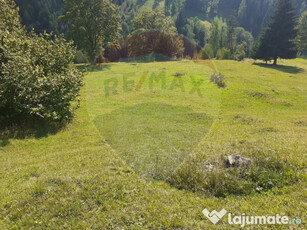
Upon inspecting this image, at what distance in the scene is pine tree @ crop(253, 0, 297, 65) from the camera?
5075 centimetres

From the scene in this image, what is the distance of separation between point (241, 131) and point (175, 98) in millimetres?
9034

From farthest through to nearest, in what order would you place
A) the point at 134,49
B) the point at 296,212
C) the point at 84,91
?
the point at 84,91, the point at 134,49, the point at 296,212

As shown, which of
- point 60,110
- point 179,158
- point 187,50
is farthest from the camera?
point 60,110

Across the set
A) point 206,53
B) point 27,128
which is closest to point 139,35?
point 206,53

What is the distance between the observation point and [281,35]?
51.3 meters

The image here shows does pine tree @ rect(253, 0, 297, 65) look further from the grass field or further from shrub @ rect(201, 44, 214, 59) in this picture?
the grass field

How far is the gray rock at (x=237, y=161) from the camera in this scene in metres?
6.82

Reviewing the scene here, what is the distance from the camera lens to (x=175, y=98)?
812 inches

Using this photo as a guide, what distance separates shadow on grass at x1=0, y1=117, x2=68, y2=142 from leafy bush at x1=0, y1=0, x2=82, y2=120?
1.70ft

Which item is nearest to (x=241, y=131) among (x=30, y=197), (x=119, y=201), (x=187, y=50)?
(x=187, y=50)

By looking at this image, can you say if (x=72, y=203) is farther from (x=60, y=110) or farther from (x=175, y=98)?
(x=175, y=98)

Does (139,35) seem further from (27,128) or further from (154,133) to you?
(27,128)

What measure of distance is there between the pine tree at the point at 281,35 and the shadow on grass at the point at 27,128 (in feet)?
183

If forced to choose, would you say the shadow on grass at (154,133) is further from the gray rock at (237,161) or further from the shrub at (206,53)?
the shrub at (206,53)
